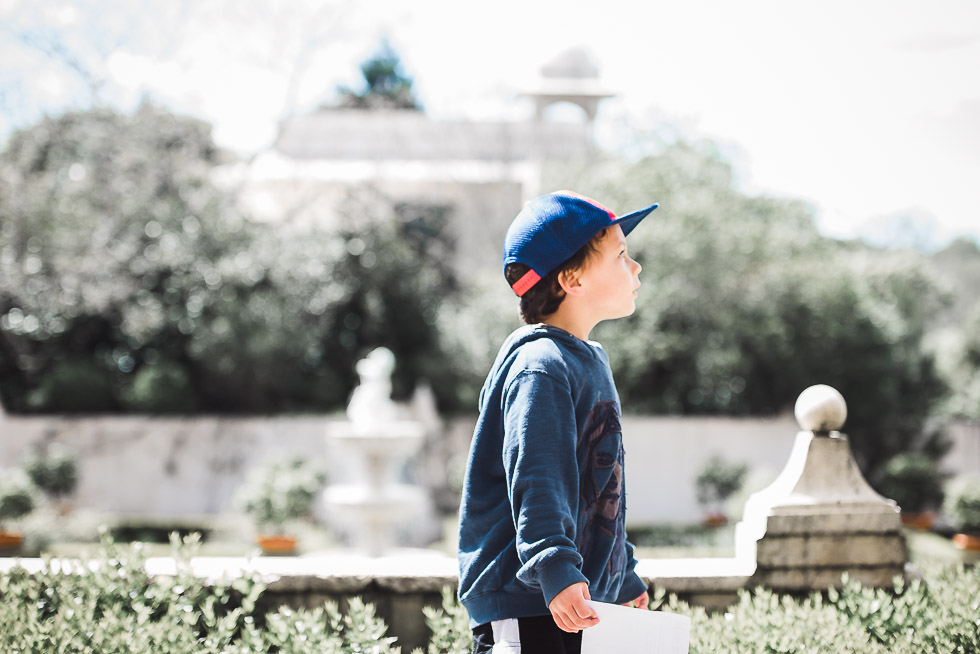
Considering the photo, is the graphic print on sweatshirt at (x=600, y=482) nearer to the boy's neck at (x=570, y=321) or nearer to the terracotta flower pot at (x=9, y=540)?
the boy's neck at (x=570, y=321)

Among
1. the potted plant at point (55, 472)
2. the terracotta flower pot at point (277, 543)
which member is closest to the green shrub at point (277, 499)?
the terracotta flower pot at point (277, 543)

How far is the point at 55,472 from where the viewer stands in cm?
1206

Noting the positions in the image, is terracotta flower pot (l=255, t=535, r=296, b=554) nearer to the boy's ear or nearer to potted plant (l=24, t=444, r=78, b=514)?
potted plant (l=24, t=444, r=78, b=514)

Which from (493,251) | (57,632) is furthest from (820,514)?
(493,251)

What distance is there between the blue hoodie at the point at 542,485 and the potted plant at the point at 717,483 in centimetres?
1115

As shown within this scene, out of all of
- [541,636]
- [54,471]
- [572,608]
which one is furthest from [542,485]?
[54,471]

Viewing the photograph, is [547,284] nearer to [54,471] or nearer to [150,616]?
[150,616]

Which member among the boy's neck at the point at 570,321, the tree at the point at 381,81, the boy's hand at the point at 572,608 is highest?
the tree at the point at 381,81

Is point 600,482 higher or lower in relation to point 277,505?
higher

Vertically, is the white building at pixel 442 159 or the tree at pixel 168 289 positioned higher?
the white building at pixel 442 159

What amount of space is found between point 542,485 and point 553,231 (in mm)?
562

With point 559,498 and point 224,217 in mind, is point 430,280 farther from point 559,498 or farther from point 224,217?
point 559,498

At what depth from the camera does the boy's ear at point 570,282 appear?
6.25 feet

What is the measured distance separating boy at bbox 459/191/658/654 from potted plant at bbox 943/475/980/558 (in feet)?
34.3
